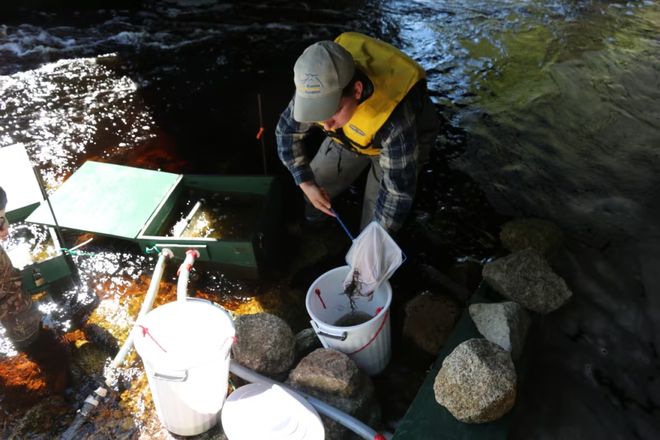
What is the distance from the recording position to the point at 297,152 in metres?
3.38

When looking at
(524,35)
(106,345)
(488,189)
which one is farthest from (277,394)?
(524,35)

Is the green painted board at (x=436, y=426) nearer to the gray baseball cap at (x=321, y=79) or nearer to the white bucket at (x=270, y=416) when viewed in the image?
the white bucket at (x=270, y=416)

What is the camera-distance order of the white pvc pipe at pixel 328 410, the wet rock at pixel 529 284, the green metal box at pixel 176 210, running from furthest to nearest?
the green metal box at pixel 176 210
the wet rock at pixel 529 284
the white pvc pipe at pixel 328 410

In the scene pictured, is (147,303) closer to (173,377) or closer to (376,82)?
(173,377)

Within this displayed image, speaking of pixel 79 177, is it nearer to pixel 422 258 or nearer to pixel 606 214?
pixel 422 258

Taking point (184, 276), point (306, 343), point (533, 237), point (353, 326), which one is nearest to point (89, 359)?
point (184, 276)

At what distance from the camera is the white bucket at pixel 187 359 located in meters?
2.36

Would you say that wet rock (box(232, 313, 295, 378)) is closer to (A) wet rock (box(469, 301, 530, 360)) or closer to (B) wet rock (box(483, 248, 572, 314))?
(A) wet rock (box(469, 301, 530, 360))

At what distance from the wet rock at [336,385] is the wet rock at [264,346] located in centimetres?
12

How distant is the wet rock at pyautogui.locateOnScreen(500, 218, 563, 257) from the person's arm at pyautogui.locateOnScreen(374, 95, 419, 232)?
1224 millimetres

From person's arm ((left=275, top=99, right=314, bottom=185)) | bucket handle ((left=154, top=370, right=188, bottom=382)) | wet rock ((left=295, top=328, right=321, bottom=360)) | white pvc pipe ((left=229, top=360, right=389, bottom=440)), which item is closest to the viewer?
bucket handle ((left=154, top=370, right=188, bottom=382))

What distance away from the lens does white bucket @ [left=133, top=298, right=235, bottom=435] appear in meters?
2.36

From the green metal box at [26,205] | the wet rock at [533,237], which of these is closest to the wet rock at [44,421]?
the green metal box at [26,205]

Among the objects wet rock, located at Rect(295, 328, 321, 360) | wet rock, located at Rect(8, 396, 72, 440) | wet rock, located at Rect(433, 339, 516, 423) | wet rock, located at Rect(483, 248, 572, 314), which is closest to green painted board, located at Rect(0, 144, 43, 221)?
wet rock, located at Rect(8, 396, 72, 440)
